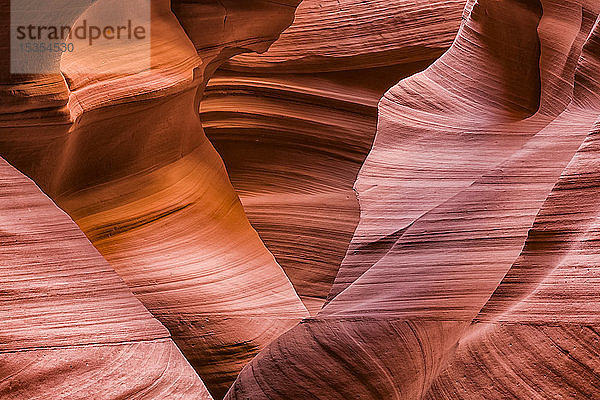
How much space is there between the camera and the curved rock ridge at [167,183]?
8.90 feet

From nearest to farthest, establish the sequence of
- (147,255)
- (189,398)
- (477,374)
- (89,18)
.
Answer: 1. (477,374)
2. (189,398)
3. (89,18)
4. (147,255)

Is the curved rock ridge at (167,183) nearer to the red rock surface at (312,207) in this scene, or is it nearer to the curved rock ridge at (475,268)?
the red rock surface at (312,207)

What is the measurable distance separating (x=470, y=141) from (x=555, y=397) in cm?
288

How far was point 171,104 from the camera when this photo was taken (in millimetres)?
3182

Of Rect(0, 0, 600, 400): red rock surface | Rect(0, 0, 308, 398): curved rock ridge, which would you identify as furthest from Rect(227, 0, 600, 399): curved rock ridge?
Rect(0, 0, 308, 398): curved rock ridge

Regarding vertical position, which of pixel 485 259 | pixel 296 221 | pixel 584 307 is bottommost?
pixel 296 221

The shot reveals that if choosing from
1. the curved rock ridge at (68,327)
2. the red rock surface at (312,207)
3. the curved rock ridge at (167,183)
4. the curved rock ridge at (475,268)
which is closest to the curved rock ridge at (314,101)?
the red rock surface at (312,207)

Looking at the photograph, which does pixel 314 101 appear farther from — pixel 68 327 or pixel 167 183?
pixel 68 327

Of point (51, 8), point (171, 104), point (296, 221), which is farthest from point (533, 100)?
point (51, 8)

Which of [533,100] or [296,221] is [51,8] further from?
[533,100]

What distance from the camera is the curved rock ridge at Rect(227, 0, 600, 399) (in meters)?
1.28

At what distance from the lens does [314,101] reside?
13.7ft

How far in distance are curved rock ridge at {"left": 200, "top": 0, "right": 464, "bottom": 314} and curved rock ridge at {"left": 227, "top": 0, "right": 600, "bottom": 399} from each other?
0.85ft

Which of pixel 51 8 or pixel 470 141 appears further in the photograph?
pixel 470 141
